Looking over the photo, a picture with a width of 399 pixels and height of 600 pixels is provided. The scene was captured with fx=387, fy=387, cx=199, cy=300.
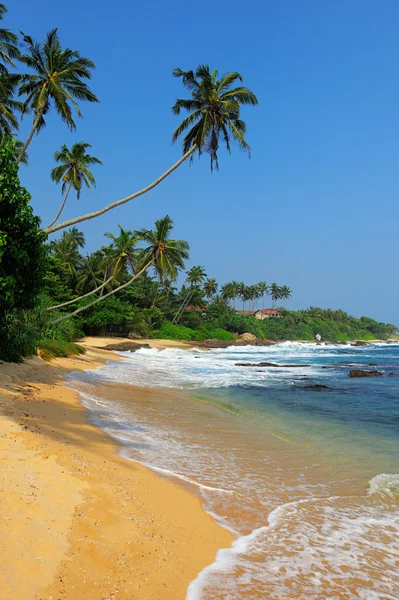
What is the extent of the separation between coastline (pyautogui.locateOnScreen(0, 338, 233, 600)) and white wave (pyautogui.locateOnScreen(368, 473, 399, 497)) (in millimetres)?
2913

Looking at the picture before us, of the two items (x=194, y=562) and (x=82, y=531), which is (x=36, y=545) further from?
(x=194, y=562)

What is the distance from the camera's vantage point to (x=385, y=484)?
20.5ft

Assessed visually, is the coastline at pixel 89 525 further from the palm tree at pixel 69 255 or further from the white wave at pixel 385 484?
the palm tree at pixel 69 255

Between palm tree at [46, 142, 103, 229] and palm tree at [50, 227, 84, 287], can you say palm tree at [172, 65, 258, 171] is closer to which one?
palm tree at [46, 142, 103, 229]

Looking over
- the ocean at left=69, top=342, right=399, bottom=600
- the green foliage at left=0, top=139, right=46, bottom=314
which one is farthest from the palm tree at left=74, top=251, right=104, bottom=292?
the green foliage at left=0, top=139, right=46, bottom=314

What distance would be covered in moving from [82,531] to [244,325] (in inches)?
2899

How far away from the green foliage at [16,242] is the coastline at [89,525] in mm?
4702

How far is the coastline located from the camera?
301cm

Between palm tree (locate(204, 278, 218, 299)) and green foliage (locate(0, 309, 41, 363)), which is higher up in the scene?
palm tree (locate(204, 278, 218, 299))

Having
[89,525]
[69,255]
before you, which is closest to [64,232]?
[69,255]

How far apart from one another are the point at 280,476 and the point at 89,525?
368 centimetres

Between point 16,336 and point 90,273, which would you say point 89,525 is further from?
point 90,273

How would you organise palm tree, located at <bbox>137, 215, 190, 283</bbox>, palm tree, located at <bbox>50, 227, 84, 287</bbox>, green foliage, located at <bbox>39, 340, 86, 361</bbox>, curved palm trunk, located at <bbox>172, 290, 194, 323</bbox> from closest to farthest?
green foliage, located at <bbox>39, 340, 86, 361</bbox> → palm tree, located at <bbox>137, 215, 190, 283</bbox> → palm tree, located at <bbox>50, 227, 84, 287</bbox> → curved palm trunk, located at <bbox>172, 290, 194, 323</bbox>

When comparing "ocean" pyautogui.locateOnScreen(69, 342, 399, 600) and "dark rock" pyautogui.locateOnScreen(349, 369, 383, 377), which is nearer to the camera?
"ocean" pyautogui.locateOnScreen(69, 342, 399, 600)
